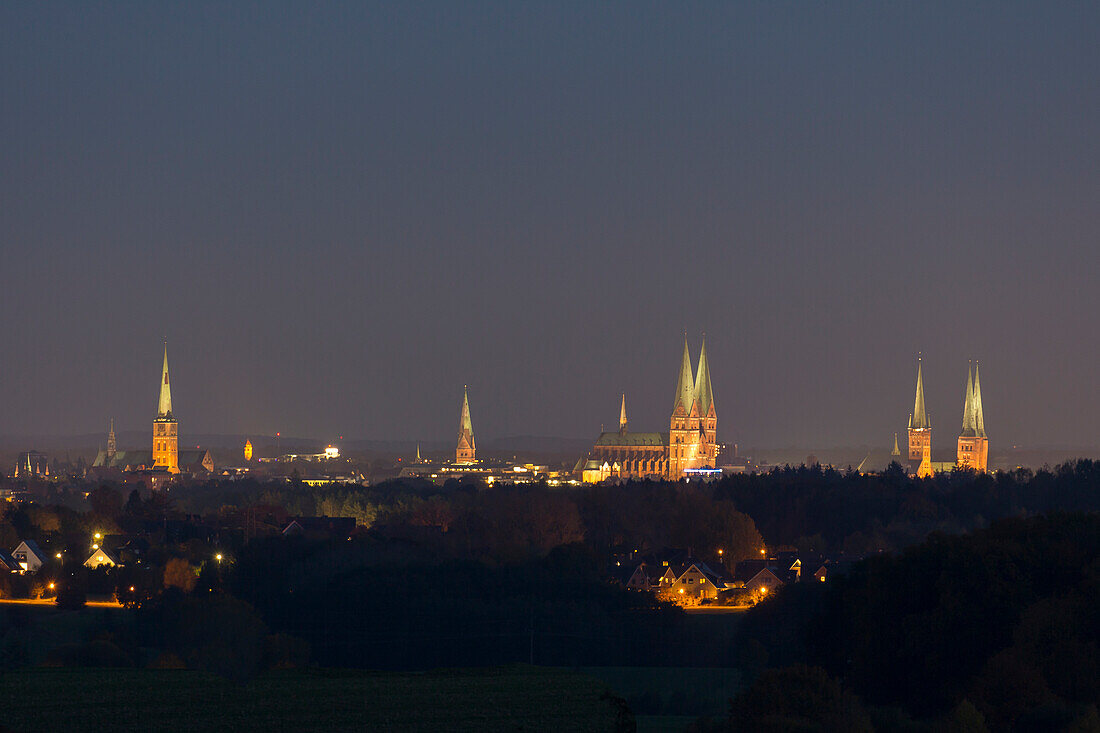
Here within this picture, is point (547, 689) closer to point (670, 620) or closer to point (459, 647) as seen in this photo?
point (459, 647)

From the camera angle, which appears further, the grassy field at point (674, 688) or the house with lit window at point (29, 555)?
the house with lit window at point (29, 555)

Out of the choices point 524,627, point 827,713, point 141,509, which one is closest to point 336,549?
A: point 524,627

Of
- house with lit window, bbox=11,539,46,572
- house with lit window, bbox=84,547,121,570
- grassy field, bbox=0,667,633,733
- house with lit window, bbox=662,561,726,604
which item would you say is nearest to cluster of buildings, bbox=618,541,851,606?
house with lit window, bbox=662,561,726,604

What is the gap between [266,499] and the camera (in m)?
158

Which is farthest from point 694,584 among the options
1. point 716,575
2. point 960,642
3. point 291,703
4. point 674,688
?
point 291,703

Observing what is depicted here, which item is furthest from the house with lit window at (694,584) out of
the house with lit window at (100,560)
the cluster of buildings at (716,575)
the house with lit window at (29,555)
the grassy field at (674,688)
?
the house with lit window at (29,555)

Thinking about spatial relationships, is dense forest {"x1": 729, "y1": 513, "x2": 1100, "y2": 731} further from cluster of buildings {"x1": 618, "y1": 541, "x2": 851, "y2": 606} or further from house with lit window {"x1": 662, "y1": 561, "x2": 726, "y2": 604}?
house with lit window {"x1": 662, "y1": 561, "x2": 726, "y2": 604}

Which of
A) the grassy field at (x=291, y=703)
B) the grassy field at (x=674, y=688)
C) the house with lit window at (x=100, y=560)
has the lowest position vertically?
the grassy field at (x=674, y=688)

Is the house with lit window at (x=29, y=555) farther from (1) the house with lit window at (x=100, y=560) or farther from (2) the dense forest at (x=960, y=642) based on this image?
(2) the dense forest at (x=960, y=642)

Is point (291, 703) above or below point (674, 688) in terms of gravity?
above

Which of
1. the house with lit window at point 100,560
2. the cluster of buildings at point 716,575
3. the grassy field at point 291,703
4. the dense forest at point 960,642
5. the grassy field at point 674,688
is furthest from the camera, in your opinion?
the house with lit window at point 100,560

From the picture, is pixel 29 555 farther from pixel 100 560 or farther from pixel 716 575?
pixel 716 575

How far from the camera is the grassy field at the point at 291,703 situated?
120 ft

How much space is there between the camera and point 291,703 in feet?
130
